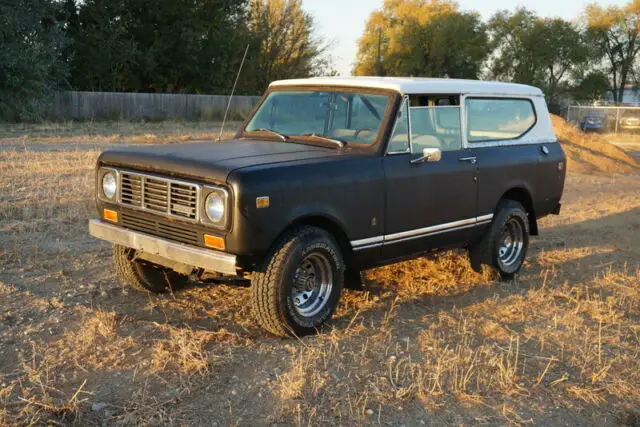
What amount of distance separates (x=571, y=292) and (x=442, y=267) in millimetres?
1381

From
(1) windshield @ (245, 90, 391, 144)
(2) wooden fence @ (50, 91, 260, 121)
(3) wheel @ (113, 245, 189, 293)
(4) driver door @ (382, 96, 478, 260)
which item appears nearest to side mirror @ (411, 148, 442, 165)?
(4) driver door @ (382, 96, 478, 260)

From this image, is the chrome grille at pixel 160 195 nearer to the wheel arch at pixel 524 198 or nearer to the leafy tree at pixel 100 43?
the wheel arch at pixel 524 198

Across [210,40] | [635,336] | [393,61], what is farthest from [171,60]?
[635,336]

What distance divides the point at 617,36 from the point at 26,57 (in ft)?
166

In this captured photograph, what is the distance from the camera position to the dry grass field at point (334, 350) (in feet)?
13.9

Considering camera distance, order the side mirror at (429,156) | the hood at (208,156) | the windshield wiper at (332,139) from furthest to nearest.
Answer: the side mirror at (429,156) < the windshield wiper at (332,139) < the hood at (208,156)

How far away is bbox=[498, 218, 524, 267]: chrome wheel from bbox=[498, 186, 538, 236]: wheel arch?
27 centimetres

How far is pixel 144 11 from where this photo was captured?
3766 cm

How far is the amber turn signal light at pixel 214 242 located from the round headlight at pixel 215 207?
5.1 inches

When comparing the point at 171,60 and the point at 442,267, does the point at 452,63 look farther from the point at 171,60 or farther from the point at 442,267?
the point at 442,267

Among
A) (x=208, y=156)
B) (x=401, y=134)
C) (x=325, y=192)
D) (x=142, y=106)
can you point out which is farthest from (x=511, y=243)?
(x=142, y=106)

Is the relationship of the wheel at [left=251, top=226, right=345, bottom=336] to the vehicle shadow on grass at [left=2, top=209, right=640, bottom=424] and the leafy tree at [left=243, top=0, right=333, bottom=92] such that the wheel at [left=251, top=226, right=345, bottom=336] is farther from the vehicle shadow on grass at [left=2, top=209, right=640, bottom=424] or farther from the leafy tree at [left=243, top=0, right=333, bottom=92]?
the leafy tree at [left=243, top=0, right=333, bottom=92]

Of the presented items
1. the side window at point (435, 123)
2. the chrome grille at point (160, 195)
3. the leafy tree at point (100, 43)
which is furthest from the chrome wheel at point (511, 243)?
the leafy tree at point (100, 43)

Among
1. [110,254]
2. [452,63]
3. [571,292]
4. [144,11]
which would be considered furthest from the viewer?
[452,63]
